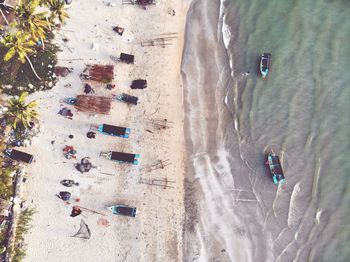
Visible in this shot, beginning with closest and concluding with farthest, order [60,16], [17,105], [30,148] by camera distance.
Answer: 1. [17,105]
2. [60,16]
3. [30,148]

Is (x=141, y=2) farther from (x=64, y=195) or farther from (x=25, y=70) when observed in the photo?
(x=64, y=195)

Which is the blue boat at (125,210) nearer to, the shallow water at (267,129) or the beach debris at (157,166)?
the beach debris at (157,166)

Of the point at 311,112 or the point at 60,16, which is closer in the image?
the point at 60,16

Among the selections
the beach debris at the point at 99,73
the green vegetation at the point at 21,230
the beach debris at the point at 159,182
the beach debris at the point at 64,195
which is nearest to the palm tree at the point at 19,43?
the beach debris at the point at 99,73

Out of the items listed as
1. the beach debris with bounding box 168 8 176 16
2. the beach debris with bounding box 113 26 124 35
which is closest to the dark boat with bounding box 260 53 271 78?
the beach debris with bounding box 168 8 176 16

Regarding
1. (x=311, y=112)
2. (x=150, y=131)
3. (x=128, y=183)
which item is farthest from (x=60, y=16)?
(x=311, y=112)

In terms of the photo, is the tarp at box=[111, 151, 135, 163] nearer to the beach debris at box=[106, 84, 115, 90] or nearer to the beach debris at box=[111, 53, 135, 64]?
the beach debris at box=[106, 84, 115, 90]

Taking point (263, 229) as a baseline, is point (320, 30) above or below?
above

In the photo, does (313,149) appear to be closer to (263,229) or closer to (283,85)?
(283,85)
